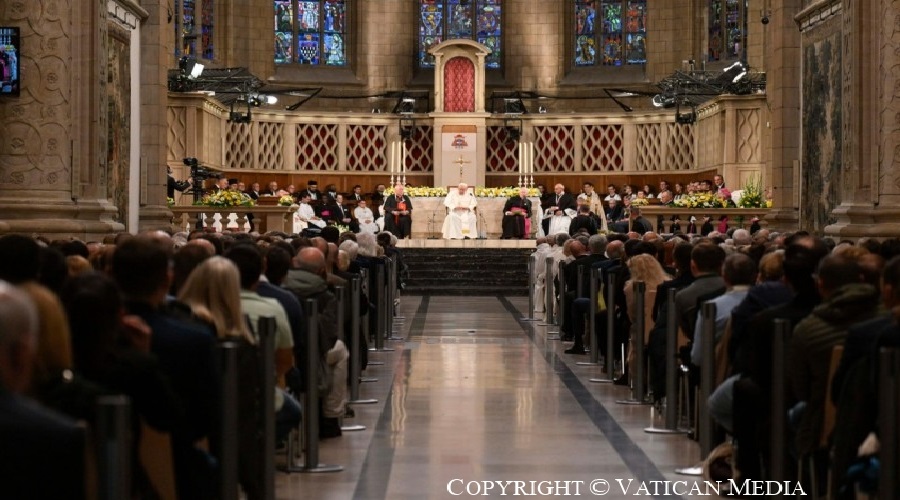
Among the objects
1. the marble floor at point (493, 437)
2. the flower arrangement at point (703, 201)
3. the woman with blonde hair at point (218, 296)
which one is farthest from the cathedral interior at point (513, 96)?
the woman with blonde hair at point (218, 296)

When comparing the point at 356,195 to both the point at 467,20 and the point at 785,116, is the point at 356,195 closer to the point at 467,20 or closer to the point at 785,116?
the point at 467,20

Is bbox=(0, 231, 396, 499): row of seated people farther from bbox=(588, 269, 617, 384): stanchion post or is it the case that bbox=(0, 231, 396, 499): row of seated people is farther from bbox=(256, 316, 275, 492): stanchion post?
bbox=(588, 269, 617, 384): stanchion post

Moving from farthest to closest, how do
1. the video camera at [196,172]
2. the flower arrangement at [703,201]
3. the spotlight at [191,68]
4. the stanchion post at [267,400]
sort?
1. the spotlight at [191,68]
2. the video camera at [196,172]
3. the flower arrangement at [703,201]
4. the stanchion post at [267,400]

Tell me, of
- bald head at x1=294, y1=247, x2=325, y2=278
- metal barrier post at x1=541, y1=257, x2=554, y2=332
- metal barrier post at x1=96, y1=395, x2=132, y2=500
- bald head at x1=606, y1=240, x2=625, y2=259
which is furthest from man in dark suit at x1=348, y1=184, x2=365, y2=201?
metal barrier post at x1=96, y1=395, x2=132, y2=500

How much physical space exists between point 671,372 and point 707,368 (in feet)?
5.97

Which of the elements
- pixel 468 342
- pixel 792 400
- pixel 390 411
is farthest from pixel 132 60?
pixel 792 400

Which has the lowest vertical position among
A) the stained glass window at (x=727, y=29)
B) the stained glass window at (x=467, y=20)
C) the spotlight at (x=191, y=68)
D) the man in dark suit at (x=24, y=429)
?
the man in dark suit at (x=24, y=429)

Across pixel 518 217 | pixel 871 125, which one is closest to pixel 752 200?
pixel 871 125

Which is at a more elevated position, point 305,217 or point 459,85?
point 459,85

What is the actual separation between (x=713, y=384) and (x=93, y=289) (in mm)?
4896

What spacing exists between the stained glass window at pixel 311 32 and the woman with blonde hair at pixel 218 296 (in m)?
31.5

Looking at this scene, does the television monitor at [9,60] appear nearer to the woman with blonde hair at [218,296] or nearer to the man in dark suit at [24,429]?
the woman with blonde hair at [218,296]

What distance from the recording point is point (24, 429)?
3416 millimetres

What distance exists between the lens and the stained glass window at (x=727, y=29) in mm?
33812
